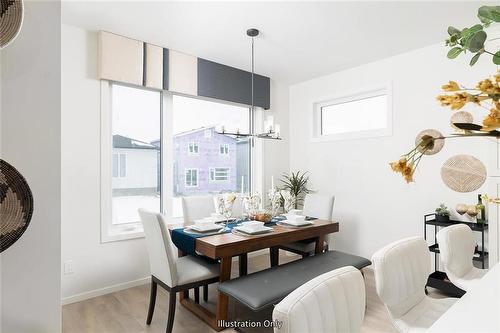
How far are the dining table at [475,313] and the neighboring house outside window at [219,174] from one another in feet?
10.3

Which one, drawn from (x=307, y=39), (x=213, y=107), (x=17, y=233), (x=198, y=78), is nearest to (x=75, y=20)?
(x=198, y=78)

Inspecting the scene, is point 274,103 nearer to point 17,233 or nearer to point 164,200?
point 164,200

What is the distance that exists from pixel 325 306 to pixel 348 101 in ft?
11.8

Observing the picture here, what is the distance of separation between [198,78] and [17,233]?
9.51 feet

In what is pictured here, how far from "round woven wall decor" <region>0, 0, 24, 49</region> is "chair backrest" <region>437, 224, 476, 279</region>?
2302mm

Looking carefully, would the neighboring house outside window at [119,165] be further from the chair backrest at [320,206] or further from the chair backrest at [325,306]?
the chair backrest at [325,306]

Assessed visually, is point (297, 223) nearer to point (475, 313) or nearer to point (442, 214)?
point (442, 214)

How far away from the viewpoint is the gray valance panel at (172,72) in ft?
9.70

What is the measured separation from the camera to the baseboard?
2748 mm

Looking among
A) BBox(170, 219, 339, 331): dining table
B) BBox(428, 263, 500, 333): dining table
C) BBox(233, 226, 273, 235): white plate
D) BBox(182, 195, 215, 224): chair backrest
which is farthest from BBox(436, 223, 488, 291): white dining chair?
BBox(182, 195, 215, 224): chair backrest

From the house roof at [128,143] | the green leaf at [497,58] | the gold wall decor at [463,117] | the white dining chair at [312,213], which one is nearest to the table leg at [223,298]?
the white dining chair at [312,213]

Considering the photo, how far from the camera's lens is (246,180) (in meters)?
4.39

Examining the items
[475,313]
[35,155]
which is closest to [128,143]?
[35,155]

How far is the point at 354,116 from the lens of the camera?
13.3 ft
